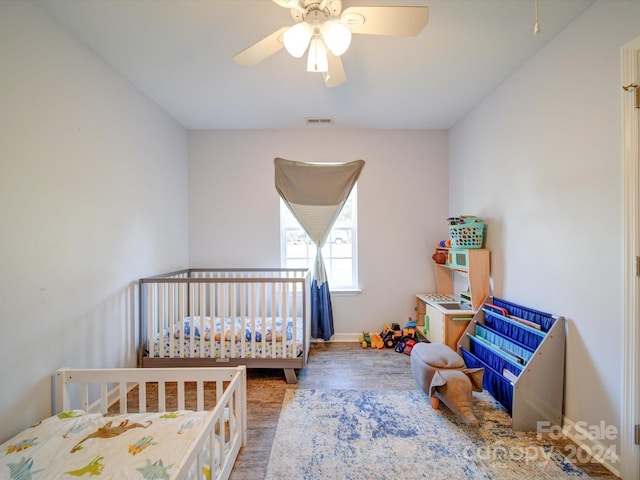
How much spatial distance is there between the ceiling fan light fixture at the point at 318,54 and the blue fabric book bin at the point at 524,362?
78.9 inches

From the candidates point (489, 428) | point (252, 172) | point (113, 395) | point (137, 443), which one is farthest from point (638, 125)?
point (113, 395)

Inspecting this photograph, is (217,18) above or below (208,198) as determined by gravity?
above

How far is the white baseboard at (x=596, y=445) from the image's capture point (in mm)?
1302

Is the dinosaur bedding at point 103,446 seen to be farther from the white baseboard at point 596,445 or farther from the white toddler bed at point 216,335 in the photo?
the white baseboard at point 596,445

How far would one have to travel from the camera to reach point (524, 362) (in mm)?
1641

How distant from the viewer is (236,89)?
2131 mm

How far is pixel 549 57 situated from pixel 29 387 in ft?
11.9

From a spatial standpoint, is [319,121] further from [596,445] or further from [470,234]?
[596,445]

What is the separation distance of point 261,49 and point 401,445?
2.33 m

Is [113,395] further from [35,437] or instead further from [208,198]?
[208,198]

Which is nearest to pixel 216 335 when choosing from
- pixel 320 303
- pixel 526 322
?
pixel 320 303

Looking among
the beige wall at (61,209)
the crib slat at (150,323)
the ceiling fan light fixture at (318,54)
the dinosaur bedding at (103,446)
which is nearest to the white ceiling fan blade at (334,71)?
the ceiling fan light fixture at (318,54)

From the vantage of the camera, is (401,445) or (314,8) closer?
(314,8)

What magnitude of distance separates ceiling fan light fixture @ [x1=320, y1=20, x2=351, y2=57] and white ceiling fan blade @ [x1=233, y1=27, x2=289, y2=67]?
0.71ft
